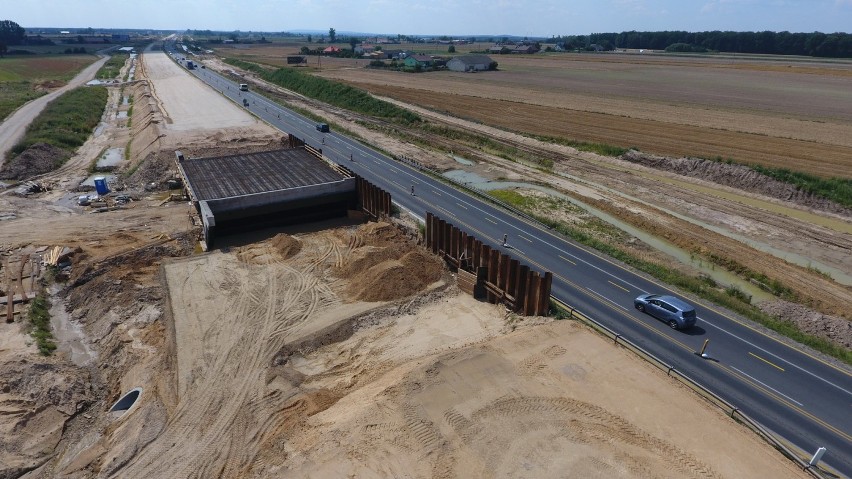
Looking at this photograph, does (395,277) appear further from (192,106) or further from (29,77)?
(29,77)

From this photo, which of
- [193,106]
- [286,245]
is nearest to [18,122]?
[193,106]

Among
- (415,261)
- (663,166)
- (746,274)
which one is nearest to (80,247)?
(415,261)

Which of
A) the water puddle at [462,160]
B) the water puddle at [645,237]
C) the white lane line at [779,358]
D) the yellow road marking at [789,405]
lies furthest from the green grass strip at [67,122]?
the yellow road marking at [789,405]

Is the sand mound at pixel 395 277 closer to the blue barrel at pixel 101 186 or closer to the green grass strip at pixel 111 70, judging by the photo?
the blue barrel at pixel 101 186

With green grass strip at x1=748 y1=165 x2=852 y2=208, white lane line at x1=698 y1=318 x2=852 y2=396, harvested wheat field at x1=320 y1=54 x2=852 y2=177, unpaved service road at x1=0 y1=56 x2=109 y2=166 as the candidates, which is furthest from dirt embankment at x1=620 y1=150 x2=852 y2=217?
unpaved service road at x1=0 y1=56 x2=109 y2=166

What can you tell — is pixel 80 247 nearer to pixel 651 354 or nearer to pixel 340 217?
pixel 340 217
